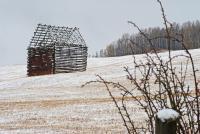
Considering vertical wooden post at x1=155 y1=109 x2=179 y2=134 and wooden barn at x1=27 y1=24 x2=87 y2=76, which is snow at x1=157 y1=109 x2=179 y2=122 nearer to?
vertical wooden post at x1=155 y1=109 x2=179 y2=134

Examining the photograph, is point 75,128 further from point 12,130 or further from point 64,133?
point 12,130

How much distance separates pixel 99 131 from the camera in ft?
46.5

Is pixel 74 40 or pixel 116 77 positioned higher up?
pixel 74 40

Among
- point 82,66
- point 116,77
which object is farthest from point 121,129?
point 82,66

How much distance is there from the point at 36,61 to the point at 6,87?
1168 centimetres

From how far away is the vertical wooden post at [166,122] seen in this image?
315cm

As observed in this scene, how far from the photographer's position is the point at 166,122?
3170 mm

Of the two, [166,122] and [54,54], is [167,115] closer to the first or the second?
[166,122]

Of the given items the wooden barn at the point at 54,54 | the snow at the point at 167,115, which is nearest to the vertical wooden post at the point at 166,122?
the snow at the point at 167,115

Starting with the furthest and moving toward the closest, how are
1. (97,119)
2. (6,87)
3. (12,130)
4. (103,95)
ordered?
(6,87) → (103,95) → (97,119) → (12,130)

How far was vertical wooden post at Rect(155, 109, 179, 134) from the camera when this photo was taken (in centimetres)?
315

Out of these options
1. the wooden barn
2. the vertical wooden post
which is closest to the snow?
the vertical wooden post

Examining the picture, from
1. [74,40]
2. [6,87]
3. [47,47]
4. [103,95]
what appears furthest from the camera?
[74,40]

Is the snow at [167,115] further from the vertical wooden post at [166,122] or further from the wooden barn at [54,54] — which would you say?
the wooden barn at [54,54]
